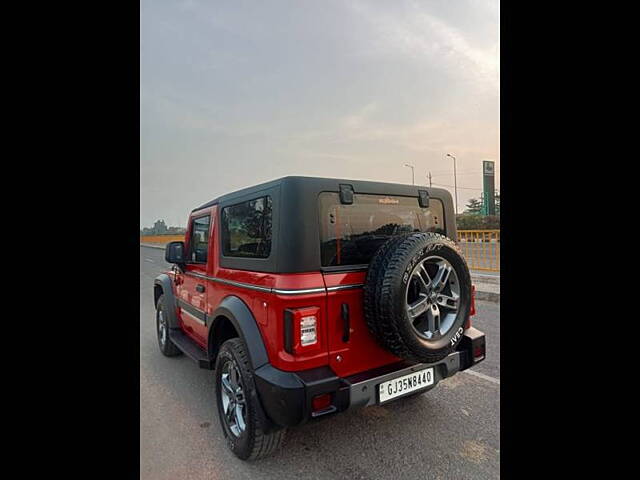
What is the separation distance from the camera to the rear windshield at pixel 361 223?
7.30ft

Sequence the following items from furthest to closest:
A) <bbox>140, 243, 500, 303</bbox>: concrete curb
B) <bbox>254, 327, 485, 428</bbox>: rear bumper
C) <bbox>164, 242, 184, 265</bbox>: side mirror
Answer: <bbox>140, 243, 500, 303</bbox>: concrete curb, <bbox>164, 242, 184, 265</bbox>: side mirror, <bbox>254, 327, 485, 428</bbox>: rear bumper

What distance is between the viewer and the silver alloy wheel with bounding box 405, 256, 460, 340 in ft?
7.29

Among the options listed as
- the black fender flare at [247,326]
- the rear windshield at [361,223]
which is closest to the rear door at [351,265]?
the rear windshield at [361,223]

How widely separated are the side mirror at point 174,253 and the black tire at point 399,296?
2394mm

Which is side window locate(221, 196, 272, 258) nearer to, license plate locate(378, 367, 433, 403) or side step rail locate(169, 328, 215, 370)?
side step rail locate(169, 328, 215, 370)

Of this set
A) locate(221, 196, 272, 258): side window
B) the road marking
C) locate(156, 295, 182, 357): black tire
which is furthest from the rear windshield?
locate(156, 295, 182, 357): black tire

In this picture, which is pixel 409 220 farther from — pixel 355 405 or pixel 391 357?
pixel 355 405

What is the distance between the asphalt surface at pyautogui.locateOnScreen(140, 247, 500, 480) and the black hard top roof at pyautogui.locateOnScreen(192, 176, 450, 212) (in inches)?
40.6

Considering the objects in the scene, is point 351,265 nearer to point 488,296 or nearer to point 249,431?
point 249,431

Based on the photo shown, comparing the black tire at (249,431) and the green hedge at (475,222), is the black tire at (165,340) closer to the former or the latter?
the black tire at (249,431)
